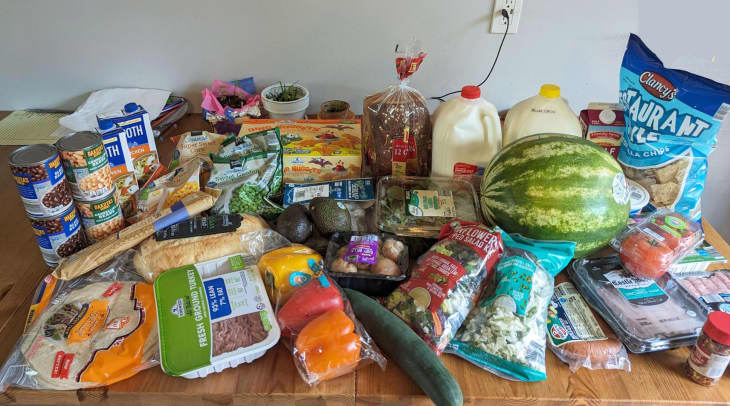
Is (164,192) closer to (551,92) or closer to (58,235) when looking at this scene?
(58,235)

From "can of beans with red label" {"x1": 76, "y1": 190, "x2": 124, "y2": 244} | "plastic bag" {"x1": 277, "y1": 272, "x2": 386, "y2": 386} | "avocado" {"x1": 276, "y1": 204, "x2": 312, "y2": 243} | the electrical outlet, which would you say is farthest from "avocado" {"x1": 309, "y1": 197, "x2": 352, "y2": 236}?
the electrical outlet

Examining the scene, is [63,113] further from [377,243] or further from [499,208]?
[499,208]

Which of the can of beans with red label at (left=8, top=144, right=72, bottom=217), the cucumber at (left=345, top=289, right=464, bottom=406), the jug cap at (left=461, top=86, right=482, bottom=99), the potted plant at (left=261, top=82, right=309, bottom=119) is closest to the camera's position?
the cucumber at (left=345, top=289, right=464, bottom=406)

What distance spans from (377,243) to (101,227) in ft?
1.66

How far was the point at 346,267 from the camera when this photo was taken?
0.79 metres

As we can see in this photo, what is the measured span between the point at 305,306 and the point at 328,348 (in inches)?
3.1

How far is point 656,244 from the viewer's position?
813 mm

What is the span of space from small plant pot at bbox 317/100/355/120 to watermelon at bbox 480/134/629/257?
0.57m

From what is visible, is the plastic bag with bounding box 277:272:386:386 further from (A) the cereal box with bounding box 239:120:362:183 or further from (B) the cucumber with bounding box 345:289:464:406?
(A) the cereal box with bounding box 239:120:362:183

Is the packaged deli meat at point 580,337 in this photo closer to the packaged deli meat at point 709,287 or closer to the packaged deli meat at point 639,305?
the packaged deli meat at point 639,305

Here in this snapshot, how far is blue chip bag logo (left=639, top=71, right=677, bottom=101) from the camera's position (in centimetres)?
87

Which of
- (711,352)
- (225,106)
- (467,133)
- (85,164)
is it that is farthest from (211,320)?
(225,106)

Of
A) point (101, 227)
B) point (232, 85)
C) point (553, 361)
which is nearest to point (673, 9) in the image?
point (553, 361)

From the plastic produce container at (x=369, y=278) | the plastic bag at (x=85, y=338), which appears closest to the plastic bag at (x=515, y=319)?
the plastic produce container at (x=369, y=278)
